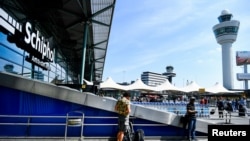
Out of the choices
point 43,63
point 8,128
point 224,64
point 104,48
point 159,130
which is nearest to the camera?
point 8,128

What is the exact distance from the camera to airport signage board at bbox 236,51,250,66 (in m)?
109

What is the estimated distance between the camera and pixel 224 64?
117m

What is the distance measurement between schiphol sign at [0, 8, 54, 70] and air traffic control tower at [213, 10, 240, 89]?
4281 inches

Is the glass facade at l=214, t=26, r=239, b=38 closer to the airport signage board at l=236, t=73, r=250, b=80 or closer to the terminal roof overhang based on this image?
the airport signage board at l=236, t=73, r=250, b=80

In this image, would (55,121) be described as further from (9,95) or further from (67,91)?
(9,95)

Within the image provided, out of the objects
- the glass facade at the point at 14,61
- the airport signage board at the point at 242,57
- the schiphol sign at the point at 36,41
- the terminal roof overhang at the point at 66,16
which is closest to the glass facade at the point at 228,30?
the airport signage board at the point at 242,57

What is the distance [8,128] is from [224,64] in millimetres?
119737

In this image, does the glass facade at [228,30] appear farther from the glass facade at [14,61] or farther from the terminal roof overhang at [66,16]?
the glass facade at [14,61]

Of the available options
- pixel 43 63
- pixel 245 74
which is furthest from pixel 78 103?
pixel 245 74

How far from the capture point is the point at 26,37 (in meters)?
15.8

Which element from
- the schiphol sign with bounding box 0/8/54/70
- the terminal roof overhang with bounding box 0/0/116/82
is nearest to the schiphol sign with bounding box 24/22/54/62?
the schiphol sign with bounding box 0/8/54/70

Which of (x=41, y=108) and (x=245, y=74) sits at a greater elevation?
(x=245, y=74)

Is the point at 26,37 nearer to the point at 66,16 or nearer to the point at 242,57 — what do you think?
the point at 66,16

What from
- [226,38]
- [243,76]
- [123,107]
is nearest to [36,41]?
[123,107]
